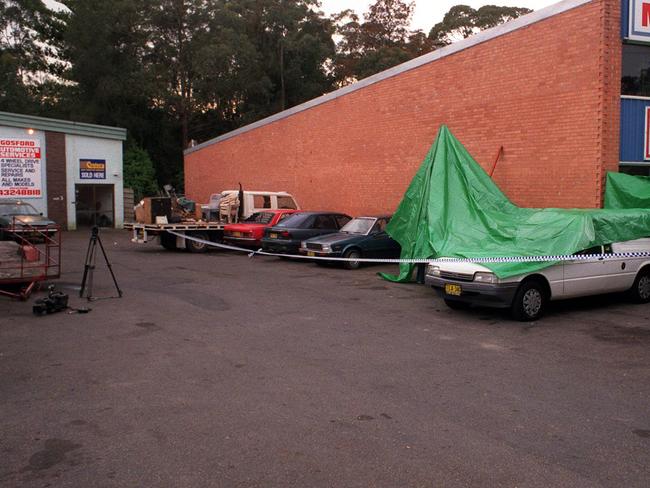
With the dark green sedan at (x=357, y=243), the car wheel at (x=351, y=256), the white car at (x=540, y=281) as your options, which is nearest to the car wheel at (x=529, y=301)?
the white car at (x=540, y=281)

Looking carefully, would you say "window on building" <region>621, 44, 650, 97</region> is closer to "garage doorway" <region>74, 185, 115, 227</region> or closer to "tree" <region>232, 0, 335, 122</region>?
"garage doorway" <region>74, 185, 115, 227</region>

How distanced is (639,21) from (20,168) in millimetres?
25005

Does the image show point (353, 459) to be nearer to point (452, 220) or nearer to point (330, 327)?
point (330, 327)

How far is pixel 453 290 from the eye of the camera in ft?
30.5

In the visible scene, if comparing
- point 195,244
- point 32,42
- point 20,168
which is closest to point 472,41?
point 195,244

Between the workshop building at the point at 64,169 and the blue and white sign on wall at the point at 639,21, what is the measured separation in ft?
80.3

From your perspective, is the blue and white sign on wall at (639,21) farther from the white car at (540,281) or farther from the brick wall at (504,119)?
the white car at (540,281)

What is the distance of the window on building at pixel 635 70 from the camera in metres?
13.4

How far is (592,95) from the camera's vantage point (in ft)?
43.2

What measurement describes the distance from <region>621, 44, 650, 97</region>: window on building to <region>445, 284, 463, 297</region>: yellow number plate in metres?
7.47

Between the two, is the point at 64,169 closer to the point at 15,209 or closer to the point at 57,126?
the point at 57,126

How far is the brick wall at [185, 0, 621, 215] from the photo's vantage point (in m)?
13.2

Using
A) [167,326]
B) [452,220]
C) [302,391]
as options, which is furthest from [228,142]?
[302,391]

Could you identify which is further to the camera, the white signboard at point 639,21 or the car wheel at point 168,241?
the car wheel at point 168,241
